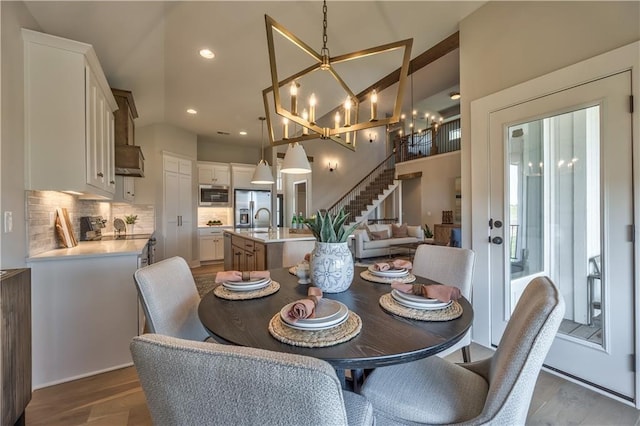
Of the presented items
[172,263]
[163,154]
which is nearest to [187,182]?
[163,154]

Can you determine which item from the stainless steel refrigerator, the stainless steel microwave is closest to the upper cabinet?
the stainless steel microwave

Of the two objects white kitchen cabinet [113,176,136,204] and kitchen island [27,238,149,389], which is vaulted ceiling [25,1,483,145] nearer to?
white kitchen cabinet [113,176,136,204]

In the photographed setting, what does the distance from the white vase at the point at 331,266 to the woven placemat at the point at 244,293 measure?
0.23 m

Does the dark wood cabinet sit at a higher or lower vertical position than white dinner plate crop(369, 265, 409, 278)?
lower

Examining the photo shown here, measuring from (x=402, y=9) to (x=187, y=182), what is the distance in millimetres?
5045

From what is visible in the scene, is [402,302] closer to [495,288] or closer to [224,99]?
[495,288]

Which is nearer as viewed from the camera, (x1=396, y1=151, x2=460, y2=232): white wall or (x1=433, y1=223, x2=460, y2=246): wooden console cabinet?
(x1=433, y1=223, x2=460, y2=246): wooden console cabinet

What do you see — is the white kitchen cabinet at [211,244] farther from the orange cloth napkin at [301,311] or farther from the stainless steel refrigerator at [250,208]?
the orange cloth napkin at [301,311]

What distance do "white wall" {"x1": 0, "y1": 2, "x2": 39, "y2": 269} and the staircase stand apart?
286 inches

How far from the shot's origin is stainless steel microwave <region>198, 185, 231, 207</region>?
6.29 metres

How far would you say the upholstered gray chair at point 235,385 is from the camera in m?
0.47

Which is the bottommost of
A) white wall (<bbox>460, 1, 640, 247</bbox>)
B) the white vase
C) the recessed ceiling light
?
the white vase

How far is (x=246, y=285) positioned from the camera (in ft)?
4.61

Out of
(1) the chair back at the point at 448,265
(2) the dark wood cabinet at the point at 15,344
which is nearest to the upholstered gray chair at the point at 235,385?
(2) the dark wood cabinet at the point at 15,344
